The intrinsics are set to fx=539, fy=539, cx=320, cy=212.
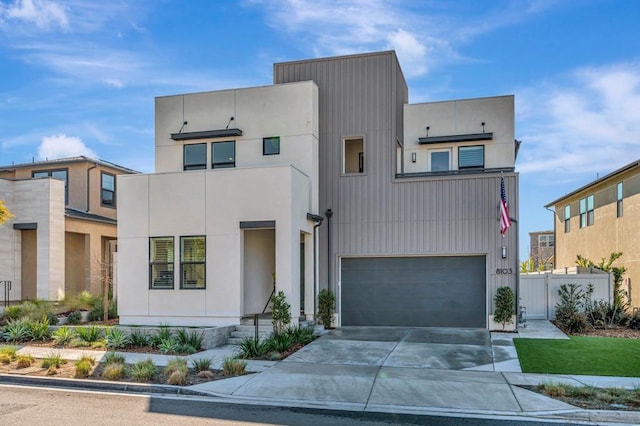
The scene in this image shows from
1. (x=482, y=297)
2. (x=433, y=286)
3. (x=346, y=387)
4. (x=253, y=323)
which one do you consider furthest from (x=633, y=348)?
(x=253, y=323)

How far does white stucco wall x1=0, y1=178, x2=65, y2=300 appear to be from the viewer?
19594 millimetres

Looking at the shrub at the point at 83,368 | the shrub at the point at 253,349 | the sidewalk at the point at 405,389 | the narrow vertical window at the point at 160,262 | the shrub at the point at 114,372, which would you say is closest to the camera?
the sidewalk at the point at 405,389

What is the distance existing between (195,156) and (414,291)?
8.58 meters

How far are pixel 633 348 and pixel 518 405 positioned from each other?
6066mm

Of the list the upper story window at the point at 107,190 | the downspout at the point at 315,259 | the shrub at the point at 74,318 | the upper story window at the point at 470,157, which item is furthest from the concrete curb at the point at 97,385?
the upper story window at the point at 107,190

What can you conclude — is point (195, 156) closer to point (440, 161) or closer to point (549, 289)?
point (440, 161)

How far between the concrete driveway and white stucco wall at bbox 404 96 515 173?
635cm

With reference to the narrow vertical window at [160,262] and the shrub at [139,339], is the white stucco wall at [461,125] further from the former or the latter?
the shrub at [139,339]

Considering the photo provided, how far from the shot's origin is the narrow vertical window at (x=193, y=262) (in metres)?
15.4

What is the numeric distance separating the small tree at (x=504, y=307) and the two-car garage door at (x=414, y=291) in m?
0.63

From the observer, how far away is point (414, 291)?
17.3 meters

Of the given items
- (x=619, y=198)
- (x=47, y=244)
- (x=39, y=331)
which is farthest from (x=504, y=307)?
(x=47, y=244)

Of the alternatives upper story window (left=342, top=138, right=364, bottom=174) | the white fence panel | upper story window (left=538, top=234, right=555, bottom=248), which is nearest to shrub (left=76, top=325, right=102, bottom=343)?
upper story window (left=342, top=138, right=364, bottom=174)

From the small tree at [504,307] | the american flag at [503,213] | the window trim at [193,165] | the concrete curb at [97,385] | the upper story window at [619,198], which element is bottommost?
the concrete curb at [97,385]
